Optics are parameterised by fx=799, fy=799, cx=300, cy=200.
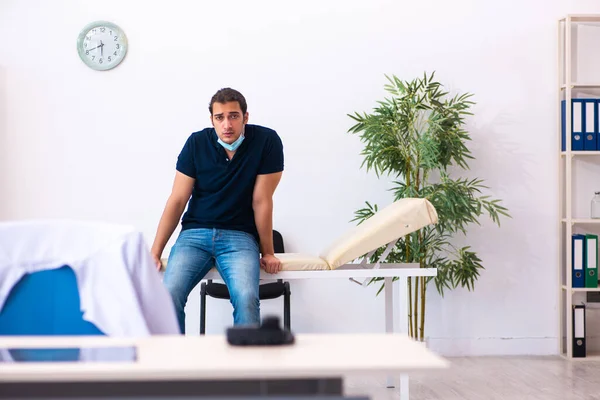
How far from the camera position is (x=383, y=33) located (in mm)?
4695

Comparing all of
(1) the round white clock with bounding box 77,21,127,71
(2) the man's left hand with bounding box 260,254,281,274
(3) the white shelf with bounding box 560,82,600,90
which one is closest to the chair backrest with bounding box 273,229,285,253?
(2) the man's left hand with bounding box 260,254,281,274

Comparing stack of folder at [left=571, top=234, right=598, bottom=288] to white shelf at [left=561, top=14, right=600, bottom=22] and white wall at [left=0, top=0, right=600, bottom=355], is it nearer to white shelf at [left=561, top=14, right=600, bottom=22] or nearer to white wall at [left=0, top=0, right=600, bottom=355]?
white wall at [left=0, top=0, right=600, bottom=355]

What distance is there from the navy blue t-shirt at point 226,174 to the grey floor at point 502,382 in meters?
1.00

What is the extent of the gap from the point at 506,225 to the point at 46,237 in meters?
3.46

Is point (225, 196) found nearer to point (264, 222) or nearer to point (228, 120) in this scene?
point (264, 222)

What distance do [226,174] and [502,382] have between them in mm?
1739

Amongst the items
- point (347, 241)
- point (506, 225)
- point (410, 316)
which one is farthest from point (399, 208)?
point (506, 225)

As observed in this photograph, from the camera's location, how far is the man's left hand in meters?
3.26

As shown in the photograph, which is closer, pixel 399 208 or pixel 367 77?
pixel 399 208

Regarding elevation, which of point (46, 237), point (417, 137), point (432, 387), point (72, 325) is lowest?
point (432, 387)

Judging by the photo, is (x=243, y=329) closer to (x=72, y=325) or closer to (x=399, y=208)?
(x=72, y=325)

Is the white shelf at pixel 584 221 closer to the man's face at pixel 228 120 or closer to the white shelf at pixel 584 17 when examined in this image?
the white shelf at pixel 584 17

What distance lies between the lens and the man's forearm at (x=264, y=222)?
335cm

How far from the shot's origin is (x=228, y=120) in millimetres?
3320
